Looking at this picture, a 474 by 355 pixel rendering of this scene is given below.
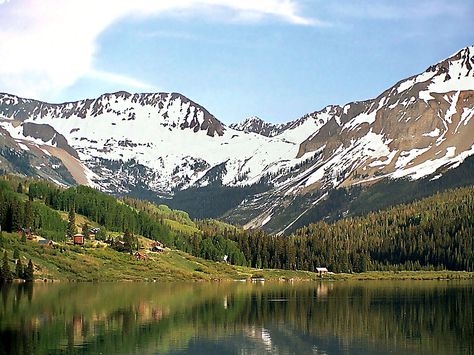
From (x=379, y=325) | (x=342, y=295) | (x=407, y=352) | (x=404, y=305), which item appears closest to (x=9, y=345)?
(x=407, y=352)

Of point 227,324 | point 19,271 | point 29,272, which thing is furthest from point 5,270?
point 227,324

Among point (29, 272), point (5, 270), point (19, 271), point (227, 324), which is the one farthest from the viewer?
point (29, 272)

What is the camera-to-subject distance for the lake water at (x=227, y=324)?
3472 inches

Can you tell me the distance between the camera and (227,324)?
112250mm

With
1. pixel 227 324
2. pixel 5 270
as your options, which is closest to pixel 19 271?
pixel 5 270

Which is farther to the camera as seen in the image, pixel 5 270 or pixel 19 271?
pixel 19 271

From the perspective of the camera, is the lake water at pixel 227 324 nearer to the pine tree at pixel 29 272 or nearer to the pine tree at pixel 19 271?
the pine tree at pixel 19 271

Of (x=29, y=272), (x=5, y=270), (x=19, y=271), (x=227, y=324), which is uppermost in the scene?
(x=5, y=270)

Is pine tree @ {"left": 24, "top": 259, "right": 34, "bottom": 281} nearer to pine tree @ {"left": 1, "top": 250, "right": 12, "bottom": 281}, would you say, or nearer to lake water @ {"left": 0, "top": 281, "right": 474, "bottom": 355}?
pine tree @ {"left": 1, "top": 250, "right": 12, "bottom": 281}

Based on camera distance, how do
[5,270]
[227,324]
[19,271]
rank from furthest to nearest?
[19,271]
[5,270]
[227,324]

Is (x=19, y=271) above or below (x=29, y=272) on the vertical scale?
above

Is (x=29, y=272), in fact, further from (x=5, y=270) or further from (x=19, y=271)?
(x=5, y=270)

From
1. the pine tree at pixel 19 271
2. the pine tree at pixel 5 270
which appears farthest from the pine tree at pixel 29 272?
the pine tree at pixel 5 270

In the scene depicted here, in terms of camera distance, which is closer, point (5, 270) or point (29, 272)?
point (5, 270)
